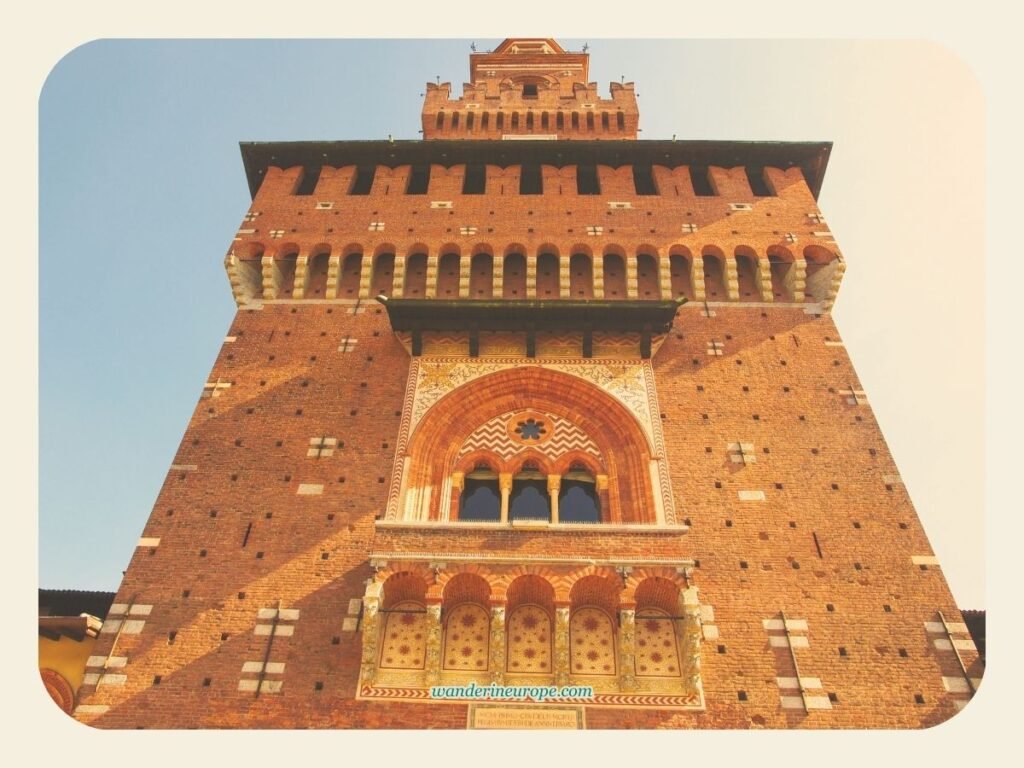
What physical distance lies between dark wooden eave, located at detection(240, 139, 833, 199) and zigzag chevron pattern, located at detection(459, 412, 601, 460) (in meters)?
6.92

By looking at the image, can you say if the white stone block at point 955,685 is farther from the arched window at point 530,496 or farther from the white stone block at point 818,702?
the arched window at point 530,496

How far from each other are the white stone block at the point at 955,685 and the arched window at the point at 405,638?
19.9ft

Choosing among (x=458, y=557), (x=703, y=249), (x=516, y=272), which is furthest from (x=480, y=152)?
(x=458, y=557)

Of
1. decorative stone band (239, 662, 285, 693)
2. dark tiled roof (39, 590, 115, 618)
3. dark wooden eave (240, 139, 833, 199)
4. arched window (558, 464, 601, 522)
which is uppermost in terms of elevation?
dark wooden eave (240, 139, 833, 199)

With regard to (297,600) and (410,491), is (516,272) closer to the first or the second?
(410,491)

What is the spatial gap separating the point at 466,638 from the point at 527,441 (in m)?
3.42

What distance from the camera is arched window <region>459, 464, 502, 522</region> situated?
37.3 feet

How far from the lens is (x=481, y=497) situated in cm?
1164

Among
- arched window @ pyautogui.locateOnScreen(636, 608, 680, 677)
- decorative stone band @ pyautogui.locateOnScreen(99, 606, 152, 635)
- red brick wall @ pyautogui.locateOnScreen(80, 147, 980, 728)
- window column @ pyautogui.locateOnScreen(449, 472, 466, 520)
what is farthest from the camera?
window column @ pyautogui.locateOnScreen(449, 472, 466, 520)

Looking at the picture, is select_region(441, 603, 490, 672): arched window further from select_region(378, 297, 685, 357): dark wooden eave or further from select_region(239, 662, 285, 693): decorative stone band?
select_region(378, 297, 685, 357): dark wooden eave

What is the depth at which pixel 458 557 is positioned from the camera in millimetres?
9531

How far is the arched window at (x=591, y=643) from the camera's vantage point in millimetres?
9344

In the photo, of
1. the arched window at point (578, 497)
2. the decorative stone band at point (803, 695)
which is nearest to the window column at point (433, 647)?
the arched window at point (578, 497)

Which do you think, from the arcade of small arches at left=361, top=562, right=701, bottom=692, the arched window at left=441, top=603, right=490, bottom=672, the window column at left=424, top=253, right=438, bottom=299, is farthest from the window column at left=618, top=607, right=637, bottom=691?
the window column at left=424, top=253, right=438, bottom=299
